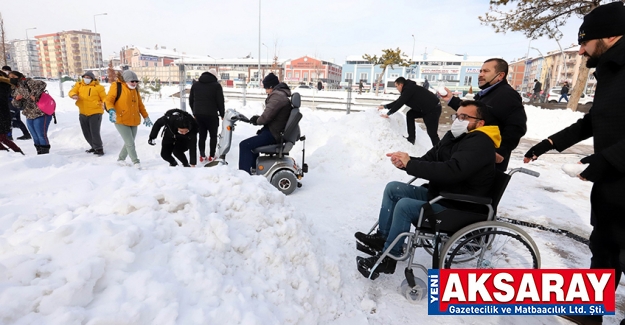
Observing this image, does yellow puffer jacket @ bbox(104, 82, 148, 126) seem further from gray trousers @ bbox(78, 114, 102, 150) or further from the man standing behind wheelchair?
the man standing behind wheelchair

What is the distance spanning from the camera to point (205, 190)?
2549mm

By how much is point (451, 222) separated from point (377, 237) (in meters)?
0.76

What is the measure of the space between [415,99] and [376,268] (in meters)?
5.00

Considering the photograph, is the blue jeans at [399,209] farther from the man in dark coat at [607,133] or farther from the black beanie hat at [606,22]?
the black beanie hat at [606,22]

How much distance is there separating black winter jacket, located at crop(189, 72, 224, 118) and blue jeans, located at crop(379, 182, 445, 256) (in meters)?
4.36

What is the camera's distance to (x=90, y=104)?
6.56 meters

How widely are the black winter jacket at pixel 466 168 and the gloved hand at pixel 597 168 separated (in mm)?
576

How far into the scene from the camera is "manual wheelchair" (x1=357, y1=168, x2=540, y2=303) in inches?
96.6

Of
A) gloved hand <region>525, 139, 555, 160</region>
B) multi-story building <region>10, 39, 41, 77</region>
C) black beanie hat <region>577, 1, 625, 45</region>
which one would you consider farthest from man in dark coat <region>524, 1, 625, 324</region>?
multi-story building <region>10, 39, 41, 77</region>

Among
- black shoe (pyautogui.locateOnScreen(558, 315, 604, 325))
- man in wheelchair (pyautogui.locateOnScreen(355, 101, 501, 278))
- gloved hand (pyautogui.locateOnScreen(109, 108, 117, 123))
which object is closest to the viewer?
black shoe (pyautogui.locateOnScreen(558, 315, 604, 325))

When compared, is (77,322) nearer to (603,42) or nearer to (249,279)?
(249,279)

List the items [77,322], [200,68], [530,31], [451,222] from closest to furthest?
[77,322]
[451,222]
[530,31]
[200,68]

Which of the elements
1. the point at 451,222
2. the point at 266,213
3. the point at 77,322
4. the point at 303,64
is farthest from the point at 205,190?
the point at 303,64

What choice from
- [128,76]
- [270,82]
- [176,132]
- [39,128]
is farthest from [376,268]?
[39,128]
